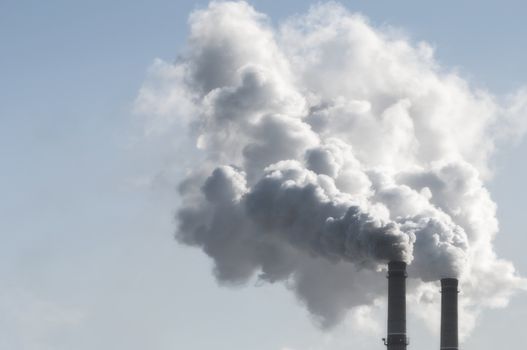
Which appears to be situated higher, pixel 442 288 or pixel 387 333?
pixel 442 288

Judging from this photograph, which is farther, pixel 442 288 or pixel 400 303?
pixel 442 288

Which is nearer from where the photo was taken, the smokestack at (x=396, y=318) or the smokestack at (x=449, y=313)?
the smokestack at (x=396, y=318)

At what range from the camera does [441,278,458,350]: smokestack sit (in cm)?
7188

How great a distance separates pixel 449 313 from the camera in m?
72.4

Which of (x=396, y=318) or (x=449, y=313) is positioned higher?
(x=449, y=313)

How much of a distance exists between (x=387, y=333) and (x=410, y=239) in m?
8.24

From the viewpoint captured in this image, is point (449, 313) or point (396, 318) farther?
point (449, 313)

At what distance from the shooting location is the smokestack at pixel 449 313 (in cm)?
7188

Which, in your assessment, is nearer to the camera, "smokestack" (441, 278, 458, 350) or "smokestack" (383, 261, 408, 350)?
"smokestack" (383, 261, 408, 350)

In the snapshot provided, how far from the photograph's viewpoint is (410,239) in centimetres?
7325

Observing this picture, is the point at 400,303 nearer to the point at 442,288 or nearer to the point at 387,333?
the point at 387,333

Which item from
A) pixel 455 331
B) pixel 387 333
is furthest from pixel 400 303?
pixel 455 331

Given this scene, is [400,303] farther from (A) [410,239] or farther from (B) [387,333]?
(A) [410,239]

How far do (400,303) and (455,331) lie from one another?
6.56m
